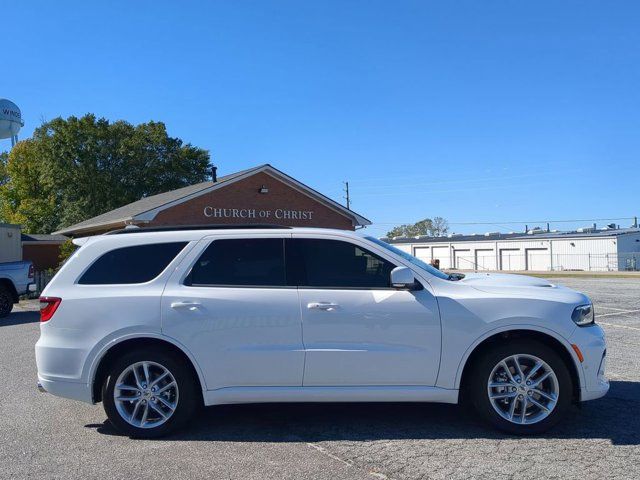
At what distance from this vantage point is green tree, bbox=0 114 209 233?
139ft

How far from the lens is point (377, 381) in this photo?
15.8 ft

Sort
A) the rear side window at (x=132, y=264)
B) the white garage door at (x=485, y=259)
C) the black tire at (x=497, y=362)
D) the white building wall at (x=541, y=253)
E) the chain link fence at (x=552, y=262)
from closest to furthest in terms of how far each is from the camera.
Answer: the black tire at (x=497, y=362) < the rear side window at (x=132, y=264) < the chain link fence at (x=552, y=262) < the white building wall at (x=541, y=253) < the white garage door at (x=485, y=259)

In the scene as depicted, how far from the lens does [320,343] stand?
4.83m

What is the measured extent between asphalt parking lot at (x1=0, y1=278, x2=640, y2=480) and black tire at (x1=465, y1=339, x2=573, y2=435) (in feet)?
0.37

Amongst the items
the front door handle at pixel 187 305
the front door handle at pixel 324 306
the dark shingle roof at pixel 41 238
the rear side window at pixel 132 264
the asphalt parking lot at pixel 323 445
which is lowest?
the asphalt parking lot at pixel 323 445

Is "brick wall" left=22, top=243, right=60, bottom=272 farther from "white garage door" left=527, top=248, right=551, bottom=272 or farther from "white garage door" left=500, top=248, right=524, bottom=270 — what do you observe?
"white garage door" left=527, top=248, right=551, bottom=272

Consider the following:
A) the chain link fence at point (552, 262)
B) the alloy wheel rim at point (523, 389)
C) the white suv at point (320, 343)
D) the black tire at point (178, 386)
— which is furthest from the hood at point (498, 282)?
the chain link fence at point (552, 262)

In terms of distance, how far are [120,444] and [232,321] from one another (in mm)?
1410

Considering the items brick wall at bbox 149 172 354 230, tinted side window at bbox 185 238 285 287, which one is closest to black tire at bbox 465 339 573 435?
tinted side window at bbox 185 238 285 287

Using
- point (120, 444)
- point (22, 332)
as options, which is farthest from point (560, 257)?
point (120, 444)

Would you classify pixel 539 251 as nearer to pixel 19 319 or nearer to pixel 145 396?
pixel 19 319

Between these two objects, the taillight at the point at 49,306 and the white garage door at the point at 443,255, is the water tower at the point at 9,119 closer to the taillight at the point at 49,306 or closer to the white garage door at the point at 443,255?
the taillight at the point at 49,306

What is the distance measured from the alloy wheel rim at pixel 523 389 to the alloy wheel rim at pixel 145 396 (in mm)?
2779

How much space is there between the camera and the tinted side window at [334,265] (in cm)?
502
